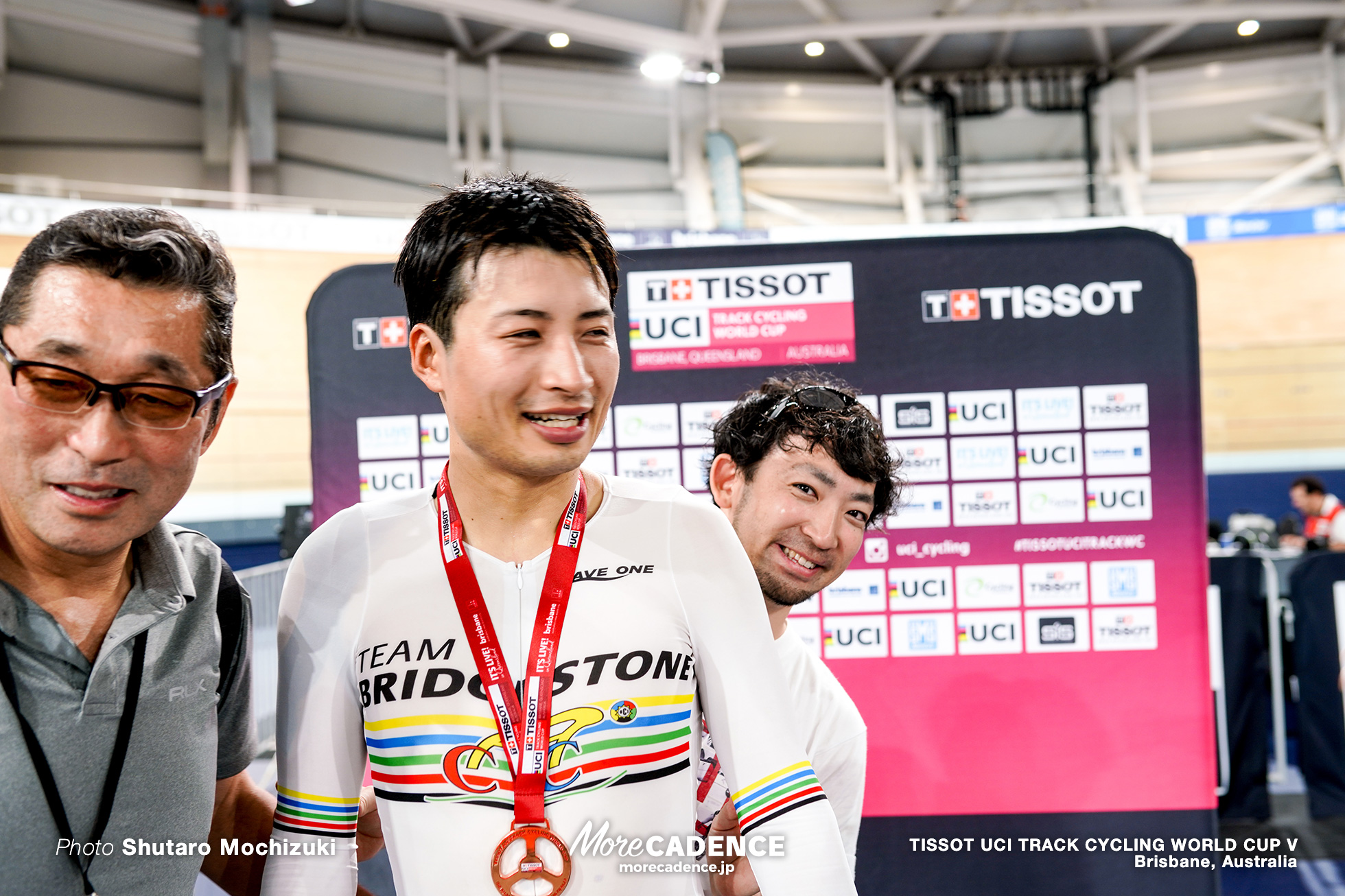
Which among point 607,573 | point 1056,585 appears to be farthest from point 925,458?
point 607,573

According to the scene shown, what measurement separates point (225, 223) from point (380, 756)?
450 inches

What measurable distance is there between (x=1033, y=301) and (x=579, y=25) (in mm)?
10830

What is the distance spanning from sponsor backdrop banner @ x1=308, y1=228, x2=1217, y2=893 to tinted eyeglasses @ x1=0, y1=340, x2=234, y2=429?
6.65 feet

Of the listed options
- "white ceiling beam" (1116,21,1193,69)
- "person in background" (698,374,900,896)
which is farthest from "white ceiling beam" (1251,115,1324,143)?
"person in background" (698,374,900,896)

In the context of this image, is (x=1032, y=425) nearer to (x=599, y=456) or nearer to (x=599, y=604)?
(x=599, y=456)

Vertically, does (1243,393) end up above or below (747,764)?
above

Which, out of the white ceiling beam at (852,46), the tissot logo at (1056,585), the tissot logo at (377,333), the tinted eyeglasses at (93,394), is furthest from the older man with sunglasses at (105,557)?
the white ceiling beam at (852,46)

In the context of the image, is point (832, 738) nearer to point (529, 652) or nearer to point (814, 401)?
point (814, 401)

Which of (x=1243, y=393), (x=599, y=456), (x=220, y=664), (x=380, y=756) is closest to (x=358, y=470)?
(x=599, y=456)

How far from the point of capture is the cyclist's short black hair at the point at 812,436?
2072mm

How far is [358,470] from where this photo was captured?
3271 mm

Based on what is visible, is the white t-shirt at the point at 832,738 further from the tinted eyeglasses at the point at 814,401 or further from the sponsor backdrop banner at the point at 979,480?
the sponsor backdrop banner at the point at 979,480

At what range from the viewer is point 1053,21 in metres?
12.9

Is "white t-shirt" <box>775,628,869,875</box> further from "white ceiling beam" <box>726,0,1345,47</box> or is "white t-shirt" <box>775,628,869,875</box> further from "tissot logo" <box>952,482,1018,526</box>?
"white ceiling beam" <box>726,0,1345,47</box>
